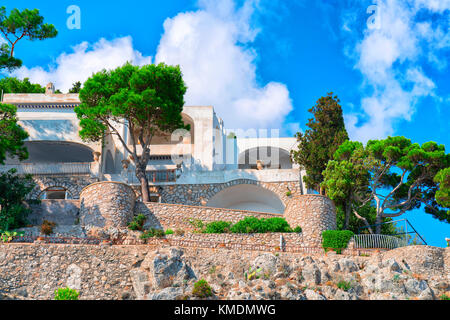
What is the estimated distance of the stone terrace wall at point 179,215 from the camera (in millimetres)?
29656

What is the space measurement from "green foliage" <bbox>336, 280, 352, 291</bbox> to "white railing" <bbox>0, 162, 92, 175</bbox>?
19.4 meters

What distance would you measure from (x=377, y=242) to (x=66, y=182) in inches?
783

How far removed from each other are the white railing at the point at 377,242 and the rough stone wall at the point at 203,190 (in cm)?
814

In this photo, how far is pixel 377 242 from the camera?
27.6 meters

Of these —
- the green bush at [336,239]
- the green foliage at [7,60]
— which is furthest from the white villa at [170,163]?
the green bush at [336,239]

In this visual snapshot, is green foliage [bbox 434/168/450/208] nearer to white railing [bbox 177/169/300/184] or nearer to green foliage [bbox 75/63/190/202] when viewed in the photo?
white railing [bbox 177/169/300/184]

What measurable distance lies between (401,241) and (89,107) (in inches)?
790

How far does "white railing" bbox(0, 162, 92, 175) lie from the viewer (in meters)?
35.4

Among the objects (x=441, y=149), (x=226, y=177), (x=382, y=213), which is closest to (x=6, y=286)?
(x=226, y=177)

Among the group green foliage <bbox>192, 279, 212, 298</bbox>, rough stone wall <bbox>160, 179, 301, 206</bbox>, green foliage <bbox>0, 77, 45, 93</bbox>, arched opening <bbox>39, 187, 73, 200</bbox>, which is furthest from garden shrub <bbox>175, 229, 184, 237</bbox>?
green foliage <bbox>0, 77, 45, 93</bbox>

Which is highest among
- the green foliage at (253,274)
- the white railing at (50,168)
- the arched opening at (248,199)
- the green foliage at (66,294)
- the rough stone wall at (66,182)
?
the white railing at (50,168)

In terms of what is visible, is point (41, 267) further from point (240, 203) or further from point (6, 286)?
point (240, 203)

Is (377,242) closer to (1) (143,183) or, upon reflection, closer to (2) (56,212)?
(1) (143,183)

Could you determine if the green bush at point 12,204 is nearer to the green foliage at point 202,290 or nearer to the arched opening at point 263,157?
the green foliage at point 202,290
